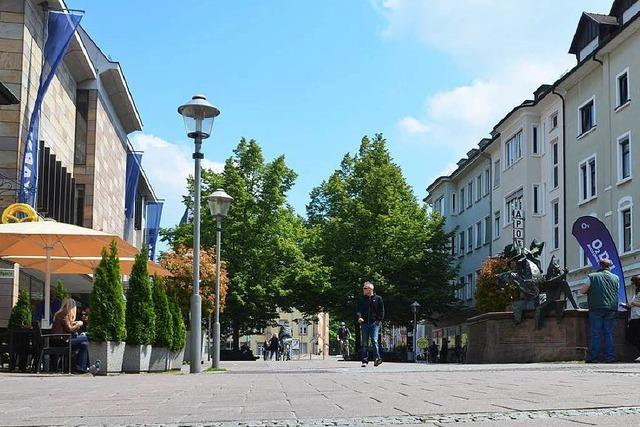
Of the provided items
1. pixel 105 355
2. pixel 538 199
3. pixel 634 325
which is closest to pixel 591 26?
pixel 538 199

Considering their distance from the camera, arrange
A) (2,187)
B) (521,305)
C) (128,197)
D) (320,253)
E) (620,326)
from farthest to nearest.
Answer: (320,253) < (128,197) < (2,187) < (521,305) < (620,326)

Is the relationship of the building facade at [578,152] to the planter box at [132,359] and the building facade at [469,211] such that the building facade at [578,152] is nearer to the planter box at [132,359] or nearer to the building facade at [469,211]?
the building facade at [469,211]

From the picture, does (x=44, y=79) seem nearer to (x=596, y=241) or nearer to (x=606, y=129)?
(x=596, y=241)

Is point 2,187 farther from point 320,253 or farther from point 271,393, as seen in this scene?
point 320,253

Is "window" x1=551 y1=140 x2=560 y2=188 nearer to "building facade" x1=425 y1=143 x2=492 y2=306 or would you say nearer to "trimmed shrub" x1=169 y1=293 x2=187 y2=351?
"building facade" x1=425 y1=143 x2=492 y2=306

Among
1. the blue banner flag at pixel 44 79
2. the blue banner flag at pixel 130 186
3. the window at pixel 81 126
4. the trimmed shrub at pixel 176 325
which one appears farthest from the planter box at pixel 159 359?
the blue banner flag at pixel 130 186

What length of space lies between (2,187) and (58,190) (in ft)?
18.7

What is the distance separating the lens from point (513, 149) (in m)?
53.9

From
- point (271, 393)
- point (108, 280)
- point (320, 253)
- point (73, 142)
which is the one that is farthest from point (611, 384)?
point (320, 253)

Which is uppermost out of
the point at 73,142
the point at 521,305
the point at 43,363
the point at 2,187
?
the point at 73,142

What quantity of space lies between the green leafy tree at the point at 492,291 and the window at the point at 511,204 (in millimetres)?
5108

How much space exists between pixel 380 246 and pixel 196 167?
121ft

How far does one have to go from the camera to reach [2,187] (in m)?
25.6

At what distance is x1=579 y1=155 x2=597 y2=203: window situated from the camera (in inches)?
1644
